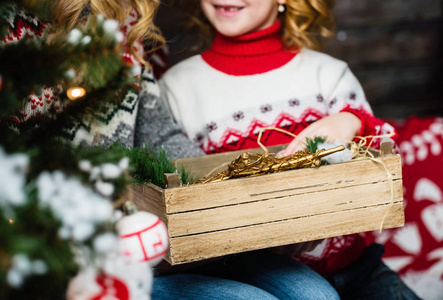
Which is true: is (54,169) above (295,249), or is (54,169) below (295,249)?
above

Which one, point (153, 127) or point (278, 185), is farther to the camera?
point (153, 127)

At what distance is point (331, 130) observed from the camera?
1147 mm

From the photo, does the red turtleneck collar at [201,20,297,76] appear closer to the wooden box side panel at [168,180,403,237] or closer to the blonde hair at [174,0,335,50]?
the blonde hair at [174,0,335,50]

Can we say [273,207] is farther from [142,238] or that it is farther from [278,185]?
[142,238]

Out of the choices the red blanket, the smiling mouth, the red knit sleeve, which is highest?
the smiling mouth

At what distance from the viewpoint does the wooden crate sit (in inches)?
32.9

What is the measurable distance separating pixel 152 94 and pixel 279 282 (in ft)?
1.74

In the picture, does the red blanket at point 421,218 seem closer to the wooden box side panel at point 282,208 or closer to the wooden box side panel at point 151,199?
the wooden box side panel at point 282,208

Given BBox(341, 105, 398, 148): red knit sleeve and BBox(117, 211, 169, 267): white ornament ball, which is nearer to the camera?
BBox(117, 211, 169, 267): white ornament ball

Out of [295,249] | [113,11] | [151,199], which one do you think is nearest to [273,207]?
[151,199]

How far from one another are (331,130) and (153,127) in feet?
1.37

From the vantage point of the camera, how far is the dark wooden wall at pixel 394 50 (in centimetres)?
207

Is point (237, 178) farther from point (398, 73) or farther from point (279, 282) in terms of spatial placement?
point (398, 73)

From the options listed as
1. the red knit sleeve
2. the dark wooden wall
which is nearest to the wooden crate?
the red knit sleeve
